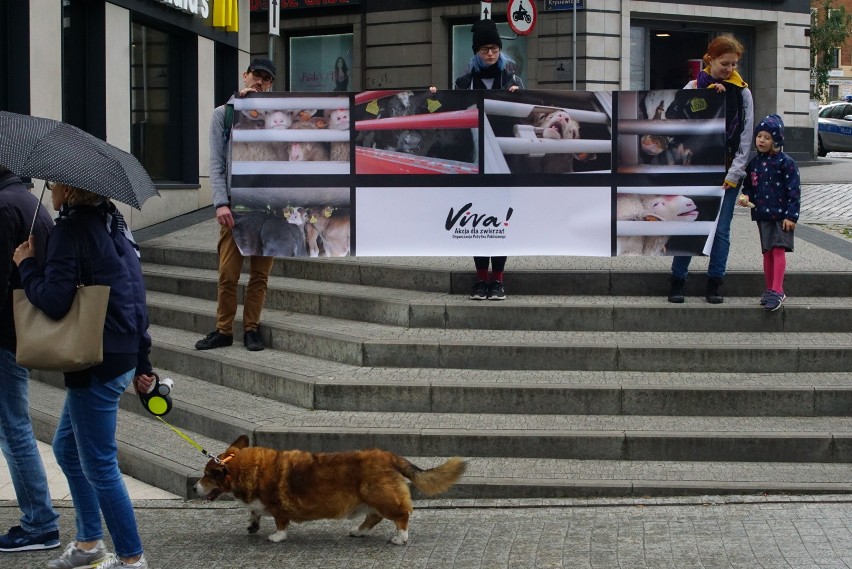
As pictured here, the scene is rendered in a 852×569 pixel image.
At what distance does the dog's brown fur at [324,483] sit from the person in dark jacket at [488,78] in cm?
352

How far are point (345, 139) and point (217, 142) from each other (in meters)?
1.07

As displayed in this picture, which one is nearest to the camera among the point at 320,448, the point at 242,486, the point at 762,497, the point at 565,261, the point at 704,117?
the point at 242,486

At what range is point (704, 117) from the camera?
9828 millimetres

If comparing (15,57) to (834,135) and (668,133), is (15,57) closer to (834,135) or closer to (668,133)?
(668,133)

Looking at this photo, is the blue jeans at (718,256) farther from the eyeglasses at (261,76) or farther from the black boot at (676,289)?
the eyeglasses at (261,76)

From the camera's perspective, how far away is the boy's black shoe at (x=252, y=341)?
939 cm

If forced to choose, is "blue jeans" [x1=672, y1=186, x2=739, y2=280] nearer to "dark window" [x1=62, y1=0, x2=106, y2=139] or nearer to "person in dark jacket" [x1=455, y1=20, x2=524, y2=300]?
"person in dark jacket" [x1=455, y1=20, x2=524, y2=300]

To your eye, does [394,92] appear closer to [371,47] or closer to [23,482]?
[23,482]

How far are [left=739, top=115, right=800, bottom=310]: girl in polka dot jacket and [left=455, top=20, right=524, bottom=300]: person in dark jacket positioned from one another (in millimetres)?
2002

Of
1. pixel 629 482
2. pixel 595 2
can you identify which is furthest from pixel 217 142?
pixel 595 2

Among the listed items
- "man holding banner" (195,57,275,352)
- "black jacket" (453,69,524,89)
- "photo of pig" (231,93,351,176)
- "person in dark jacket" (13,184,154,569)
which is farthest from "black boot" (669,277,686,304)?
"person in dark jacket" (13,184,154,569)

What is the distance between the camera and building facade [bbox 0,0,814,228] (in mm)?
15211

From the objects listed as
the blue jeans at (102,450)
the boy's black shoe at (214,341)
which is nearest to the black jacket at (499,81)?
the boy's black shoe at (214,341)

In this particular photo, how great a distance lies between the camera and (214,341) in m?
9.46
